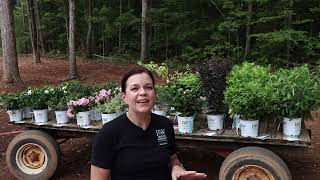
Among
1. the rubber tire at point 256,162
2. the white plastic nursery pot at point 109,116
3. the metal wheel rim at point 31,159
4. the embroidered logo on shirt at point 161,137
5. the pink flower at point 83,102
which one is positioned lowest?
the metal wheel rim at point 31,159

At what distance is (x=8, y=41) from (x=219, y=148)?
30.5ft

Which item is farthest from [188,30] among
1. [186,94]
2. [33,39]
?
[186,94]

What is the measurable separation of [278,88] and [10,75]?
9.90 m

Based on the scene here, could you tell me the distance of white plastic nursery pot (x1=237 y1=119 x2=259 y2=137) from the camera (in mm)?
Result: 4141

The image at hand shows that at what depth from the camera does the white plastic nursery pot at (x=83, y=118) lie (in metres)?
5.04

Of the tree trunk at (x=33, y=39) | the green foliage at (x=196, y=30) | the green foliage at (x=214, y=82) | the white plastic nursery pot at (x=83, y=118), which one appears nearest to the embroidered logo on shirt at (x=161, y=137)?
the green foliage at (x=214, y=82)

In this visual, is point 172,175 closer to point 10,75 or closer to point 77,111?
point 77,111

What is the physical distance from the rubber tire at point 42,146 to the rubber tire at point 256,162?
2240mm

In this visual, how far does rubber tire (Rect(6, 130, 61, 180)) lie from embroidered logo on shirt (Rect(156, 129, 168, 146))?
2946mm

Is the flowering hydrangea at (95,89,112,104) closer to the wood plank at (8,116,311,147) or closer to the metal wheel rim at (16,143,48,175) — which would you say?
the metal wheel rim at (16,143,48,175)

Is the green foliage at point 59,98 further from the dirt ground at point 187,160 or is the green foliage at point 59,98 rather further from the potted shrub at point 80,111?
the dirt ground at point 187,160

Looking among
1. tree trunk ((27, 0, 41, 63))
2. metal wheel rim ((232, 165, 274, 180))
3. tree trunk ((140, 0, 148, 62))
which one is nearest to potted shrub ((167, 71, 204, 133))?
metal wheel rim ((232, 165, 274, 180))

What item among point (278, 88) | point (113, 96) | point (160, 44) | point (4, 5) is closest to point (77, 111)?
point (113, 96)

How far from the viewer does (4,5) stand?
1178cm
